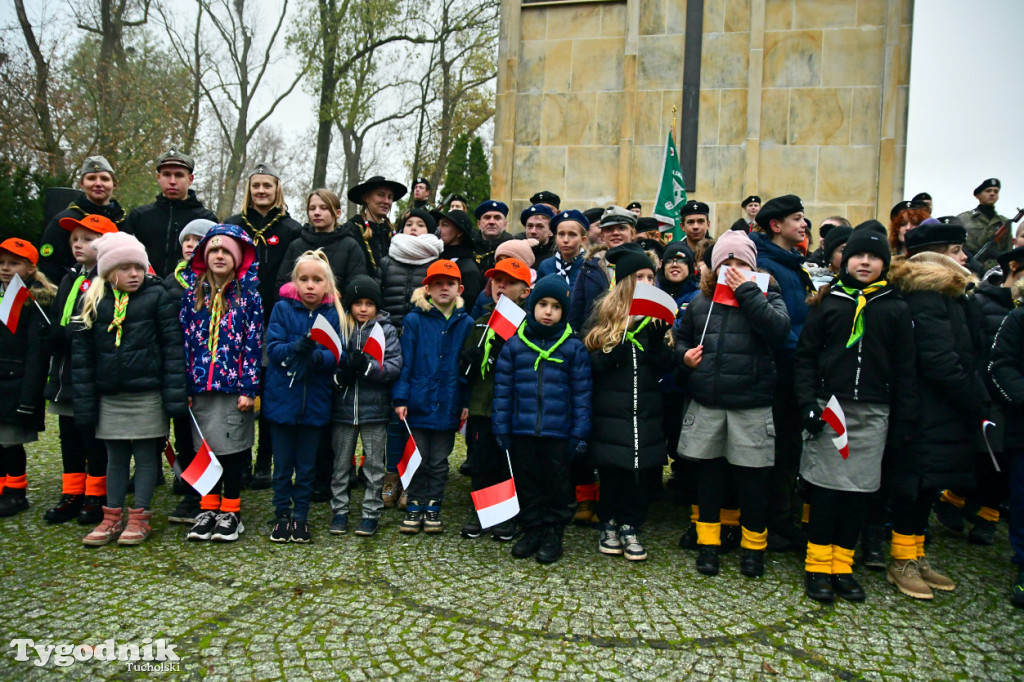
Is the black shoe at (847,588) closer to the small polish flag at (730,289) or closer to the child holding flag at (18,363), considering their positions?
the small polish flag at (730,289)

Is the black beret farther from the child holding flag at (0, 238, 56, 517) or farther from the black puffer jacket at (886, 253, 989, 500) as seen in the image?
the child holding flag at (0, 238, 56, 517)

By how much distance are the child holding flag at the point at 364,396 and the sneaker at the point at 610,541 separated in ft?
4.94

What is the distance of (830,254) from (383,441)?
3.47 metres

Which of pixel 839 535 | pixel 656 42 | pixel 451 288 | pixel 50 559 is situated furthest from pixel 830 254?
pixel 656 42

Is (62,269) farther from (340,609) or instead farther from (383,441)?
(340,609)

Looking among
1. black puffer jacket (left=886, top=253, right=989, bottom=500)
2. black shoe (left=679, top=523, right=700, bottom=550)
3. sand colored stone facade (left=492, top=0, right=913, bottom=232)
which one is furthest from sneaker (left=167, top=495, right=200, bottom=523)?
sand colored stone facade (left=492, top=0, right=913, bottom=232)

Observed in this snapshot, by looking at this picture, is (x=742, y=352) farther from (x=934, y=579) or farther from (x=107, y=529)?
(x=107, y=529)

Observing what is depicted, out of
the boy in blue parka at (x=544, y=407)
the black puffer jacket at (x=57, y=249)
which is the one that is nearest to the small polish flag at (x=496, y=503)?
the boy in blue parka at (x=544, y=407)

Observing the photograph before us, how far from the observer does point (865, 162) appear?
33.1 ft

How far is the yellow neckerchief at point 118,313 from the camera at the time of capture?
15.1ft

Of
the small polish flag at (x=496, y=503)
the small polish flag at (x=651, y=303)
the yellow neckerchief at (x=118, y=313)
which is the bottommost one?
the small polish flag at (x=496, y=503)

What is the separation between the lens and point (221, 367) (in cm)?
475

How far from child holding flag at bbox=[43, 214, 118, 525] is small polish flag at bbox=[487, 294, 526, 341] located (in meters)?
2.79

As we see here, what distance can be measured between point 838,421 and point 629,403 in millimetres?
1212
